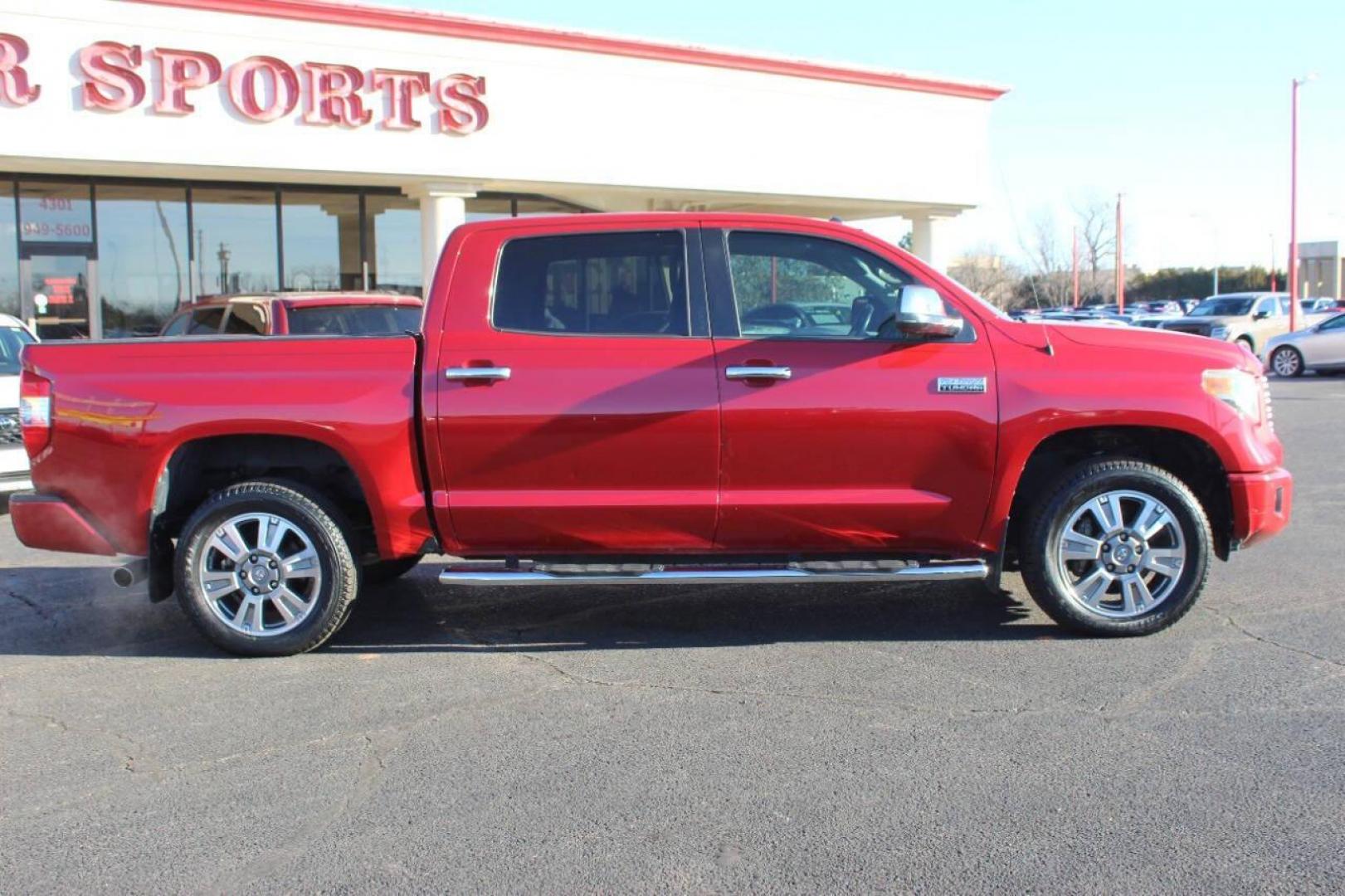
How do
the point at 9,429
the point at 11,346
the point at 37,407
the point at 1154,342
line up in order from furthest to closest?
the point at 11,346 → the point at 9,429 → the point at 1154,342 → the point at 37,407

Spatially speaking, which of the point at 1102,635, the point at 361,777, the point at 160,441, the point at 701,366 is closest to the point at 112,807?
the point at 361,777

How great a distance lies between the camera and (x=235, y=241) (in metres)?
18.4

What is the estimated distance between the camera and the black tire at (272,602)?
5.45 m

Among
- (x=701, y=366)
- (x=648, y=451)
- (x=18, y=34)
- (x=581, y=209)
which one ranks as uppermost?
(x=18, y=34)

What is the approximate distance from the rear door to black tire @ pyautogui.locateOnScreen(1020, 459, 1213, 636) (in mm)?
1492

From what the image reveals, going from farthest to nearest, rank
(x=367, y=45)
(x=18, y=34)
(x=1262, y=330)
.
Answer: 1. (x=1262, y=330)
2. (x=367, y=45)
3. (x=18, y=34)

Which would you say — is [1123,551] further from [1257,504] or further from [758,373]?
[758,373]

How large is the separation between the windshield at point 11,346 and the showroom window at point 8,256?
311 inches

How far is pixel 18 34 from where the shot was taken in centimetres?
1521

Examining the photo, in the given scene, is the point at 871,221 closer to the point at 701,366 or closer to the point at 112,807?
the point at 701,366

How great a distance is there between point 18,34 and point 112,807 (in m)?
14.4

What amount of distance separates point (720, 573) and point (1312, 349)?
21627 mm

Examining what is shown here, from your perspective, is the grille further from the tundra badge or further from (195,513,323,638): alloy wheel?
the tundra badge

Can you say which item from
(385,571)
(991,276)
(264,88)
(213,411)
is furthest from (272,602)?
(991,276)
